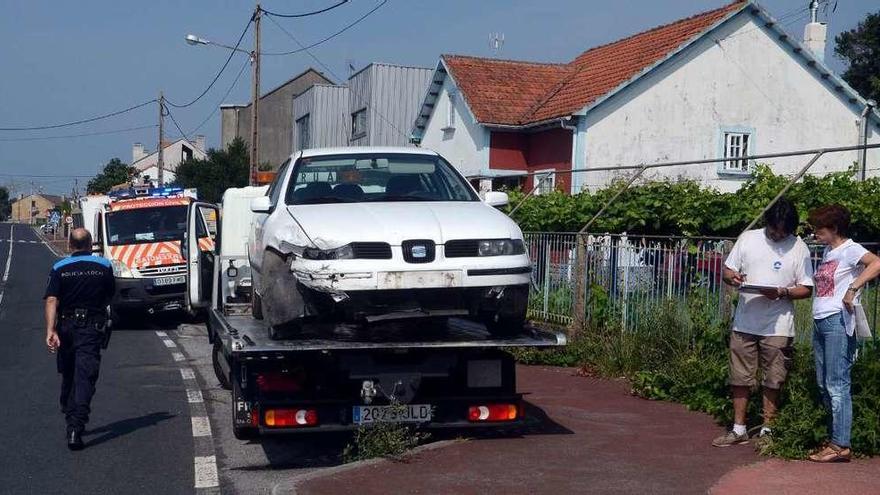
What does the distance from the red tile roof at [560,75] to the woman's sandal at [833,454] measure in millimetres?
17351

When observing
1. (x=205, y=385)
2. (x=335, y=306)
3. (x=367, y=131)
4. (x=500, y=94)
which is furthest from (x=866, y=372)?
(x=367, y=131)

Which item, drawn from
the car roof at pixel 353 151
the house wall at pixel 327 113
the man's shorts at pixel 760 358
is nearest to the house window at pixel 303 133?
the house wall at pixel 327 113

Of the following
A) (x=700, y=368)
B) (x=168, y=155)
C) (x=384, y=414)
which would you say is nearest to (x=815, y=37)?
(x=700, y=368)

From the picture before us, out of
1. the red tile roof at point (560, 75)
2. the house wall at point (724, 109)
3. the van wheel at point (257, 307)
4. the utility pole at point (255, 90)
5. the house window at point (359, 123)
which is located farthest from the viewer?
the house window at point (359, 123)

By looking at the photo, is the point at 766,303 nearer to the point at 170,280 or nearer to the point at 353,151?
the point at 353,151

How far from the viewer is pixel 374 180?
27.2 feet

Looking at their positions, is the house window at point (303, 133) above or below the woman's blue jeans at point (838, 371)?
above

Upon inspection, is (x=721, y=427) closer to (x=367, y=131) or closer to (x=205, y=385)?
(x=205, y=385)

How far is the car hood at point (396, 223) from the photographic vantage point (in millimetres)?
7031

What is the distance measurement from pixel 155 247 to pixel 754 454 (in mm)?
13422

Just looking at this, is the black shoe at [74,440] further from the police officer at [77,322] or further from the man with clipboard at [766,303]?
the man with clipboard at [766,303]

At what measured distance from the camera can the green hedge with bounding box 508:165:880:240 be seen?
12.3 metres

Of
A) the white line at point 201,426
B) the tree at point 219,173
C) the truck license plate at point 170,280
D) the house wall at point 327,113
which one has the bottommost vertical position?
the white line at point 201,426

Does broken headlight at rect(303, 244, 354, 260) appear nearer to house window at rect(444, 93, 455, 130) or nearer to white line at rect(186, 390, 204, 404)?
white line at rect(186, 390, 204, 404)
